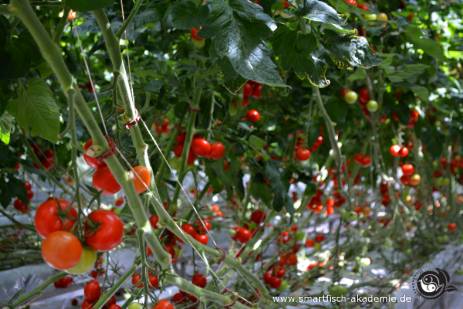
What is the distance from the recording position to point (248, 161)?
750mm

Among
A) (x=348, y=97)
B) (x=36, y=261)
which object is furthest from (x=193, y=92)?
(x=36, y=261)

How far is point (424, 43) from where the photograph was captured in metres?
0.69

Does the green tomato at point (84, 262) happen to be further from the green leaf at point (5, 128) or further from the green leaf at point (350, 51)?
the green leaf at point (350, 51)

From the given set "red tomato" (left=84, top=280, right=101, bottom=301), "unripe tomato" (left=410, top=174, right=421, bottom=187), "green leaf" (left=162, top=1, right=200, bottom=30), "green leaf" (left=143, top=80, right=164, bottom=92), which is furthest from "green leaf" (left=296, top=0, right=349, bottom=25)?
"unripe tomato" (left=410, top=174, right=421, bottom=187)

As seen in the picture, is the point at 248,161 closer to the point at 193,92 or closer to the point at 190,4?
the point at 193,92

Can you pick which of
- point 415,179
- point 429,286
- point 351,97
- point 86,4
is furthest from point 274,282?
point 86,4

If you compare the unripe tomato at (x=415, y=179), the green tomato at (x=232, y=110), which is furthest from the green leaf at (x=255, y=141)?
the unripe tomato at (x=415, y=179)

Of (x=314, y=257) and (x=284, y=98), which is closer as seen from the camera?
(x=284, y=98)

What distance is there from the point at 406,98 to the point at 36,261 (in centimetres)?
137

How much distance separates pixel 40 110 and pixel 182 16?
Result: 0.72 feet

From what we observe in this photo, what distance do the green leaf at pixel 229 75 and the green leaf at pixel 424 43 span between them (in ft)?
1.55

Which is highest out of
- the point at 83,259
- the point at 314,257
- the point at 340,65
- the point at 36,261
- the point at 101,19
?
the point at 101,19

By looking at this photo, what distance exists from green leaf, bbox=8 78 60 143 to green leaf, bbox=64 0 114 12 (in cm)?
17

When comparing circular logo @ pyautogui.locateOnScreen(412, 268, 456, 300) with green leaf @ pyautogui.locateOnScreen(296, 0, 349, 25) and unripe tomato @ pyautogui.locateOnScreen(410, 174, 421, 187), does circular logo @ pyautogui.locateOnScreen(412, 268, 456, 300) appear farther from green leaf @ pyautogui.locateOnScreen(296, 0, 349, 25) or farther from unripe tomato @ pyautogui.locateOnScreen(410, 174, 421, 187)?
green leaf @ pyautogui.locateOnScreen(296, 0, 349, 25)
